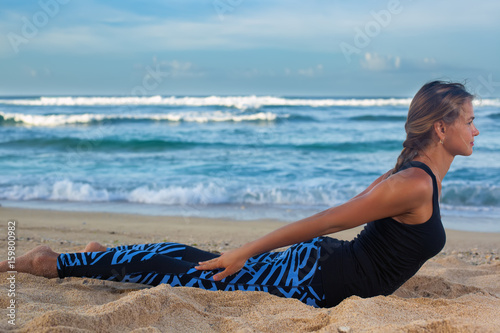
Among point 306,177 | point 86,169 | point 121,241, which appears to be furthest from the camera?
point 86,169

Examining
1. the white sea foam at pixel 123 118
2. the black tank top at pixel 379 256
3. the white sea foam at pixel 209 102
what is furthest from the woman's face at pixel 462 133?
the white sea foam at pixel 209 102

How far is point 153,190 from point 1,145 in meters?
10.7

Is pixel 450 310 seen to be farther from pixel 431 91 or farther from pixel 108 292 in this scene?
pixel 108 292

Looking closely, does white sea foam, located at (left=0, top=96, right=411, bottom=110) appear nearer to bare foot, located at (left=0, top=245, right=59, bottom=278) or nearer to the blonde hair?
bare foot, located at (left=0, top=245, right=59, bottom=278)

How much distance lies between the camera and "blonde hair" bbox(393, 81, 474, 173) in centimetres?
250

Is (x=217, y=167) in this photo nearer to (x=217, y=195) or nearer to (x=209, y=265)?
(x=217, y=195)

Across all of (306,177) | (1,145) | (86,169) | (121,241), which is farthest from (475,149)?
(1,145)

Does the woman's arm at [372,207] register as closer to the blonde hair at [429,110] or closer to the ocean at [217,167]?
the blonde hair at [429,110]

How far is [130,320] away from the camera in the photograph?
2.37 meters

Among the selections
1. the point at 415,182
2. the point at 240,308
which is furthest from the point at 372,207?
the point at 240,308

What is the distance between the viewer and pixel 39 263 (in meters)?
3.09

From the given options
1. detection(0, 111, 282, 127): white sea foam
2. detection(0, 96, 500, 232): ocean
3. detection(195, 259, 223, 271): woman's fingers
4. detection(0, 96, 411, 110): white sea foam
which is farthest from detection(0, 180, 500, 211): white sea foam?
detection(0, 96, 411, 110): white sea foam

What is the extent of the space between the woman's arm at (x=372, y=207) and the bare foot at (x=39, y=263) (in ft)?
5.09

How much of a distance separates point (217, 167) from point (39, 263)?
8.73 meters
